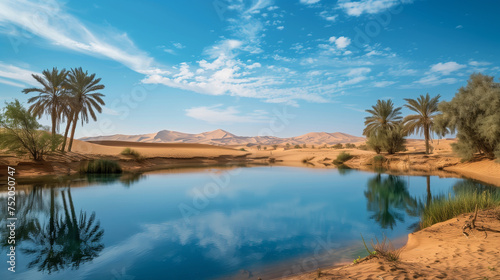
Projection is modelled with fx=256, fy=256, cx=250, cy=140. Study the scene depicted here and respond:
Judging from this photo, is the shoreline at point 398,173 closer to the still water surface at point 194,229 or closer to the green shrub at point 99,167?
the green shrub at point 99,167

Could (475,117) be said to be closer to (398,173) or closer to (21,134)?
(398,173)

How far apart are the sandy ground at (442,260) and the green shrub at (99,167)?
75.3 feet

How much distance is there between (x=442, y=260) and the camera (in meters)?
4.71

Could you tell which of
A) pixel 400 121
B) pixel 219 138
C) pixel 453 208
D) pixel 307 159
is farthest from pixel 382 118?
pixel 219 138

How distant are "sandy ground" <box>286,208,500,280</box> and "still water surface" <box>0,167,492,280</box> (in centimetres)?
115

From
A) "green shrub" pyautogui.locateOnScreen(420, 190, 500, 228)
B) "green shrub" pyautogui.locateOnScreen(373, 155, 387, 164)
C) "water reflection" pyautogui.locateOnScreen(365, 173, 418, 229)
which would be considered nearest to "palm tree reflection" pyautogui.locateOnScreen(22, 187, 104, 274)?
"water reflection" pyautogui.locateOnScreen(365, 173, 418, 229)

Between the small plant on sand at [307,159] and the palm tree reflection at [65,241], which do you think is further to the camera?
the small plant on sand at [307,159]

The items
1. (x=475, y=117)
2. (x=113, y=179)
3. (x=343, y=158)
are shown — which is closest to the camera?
(x=113, y=179)

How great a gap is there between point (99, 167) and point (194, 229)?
61.3ft

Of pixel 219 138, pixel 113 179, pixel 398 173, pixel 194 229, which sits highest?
pixel 219 138

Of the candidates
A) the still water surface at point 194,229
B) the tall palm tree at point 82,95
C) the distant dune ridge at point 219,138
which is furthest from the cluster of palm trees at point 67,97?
the distant dune ridge at point 219,138

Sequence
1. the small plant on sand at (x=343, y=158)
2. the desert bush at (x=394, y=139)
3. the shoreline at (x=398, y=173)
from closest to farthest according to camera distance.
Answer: the shoreline at (x=398, y=173), the desert bush at (x=394, y=139), the small plant on sand at (x=343, y=158)

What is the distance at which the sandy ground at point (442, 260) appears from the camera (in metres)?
4.04

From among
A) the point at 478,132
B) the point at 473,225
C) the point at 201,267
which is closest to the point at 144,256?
the point at 201,267
